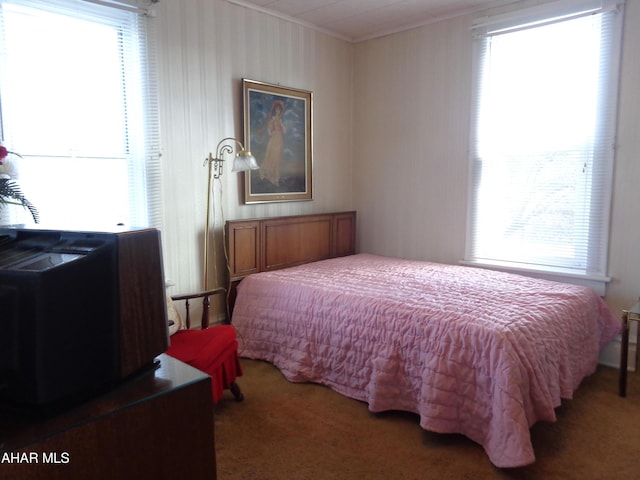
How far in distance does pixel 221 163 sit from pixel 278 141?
0.63 meters

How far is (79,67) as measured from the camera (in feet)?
9.53

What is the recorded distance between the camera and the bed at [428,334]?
225cm

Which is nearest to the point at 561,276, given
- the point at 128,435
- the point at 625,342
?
the point at 625,342

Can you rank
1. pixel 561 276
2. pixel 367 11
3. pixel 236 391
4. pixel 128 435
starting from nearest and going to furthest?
1. pixel 128 435
2. pixel 236 391
3. pixel 561 276
4. pixel 367 11

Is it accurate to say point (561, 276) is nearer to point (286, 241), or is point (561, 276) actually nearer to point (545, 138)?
point (545, 138)

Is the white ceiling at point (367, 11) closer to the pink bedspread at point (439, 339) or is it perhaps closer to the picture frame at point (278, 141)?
the picture frame at point (278, 141)

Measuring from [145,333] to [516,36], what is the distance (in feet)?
12.2

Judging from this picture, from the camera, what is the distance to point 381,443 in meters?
2.40

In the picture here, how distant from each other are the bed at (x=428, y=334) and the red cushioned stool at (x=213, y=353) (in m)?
0.53

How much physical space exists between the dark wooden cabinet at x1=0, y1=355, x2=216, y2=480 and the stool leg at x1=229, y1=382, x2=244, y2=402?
5.27ft

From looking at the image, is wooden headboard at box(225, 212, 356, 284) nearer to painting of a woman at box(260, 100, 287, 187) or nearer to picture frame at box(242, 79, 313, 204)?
picture frame at box(242, 79, 313, 204)

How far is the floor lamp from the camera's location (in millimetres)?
3354
